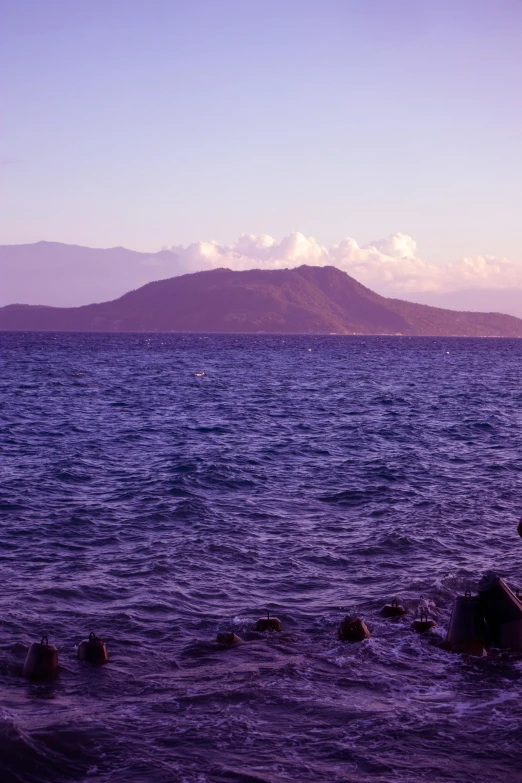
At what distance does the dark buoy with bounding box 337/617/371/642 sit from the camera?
45.4ft

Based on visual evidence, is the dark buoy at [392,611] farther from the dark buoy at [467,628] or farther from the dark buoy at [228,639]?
the dark buoy at [228,639]

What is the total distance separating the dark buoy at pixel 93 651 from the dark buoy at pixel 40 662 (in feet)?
1.86

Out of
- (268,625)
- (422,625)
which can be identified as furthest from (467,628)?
(268,625)

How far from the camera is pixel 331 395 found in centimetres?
6681

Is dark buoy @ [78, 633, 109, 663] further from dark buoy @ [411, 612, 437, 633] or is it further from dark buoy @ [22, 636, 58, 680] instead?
dark buoy @ [411, 612, 437, 633]

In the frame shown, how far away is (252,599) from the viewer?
→ 53.0 feet

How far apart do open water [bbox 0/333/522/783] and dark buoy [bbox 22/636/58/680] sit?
0.23 meters

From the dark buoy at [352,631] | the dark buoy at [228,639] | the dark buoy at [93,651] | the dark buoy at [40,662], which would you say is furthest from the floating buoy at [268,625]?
the dark buoy at [40,662]

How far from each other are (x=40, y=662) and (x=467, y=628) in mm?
6609

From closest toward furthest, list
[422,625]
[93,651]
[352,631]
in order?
[93,651] → [352,631] → [422,625]

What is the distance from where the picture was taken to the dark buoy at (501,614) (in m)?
13.5

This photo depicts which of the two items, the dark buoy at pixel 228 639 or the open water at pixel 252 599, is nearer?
the open water at pixel 252 599

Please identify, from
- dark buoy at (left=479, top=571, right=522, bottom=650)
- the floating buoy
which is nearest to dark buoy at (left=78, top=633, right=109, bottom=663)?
the floating buoy

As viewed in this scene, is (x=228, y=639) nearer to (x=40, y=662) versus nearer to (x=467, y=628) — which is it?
(x=40, y=662)
